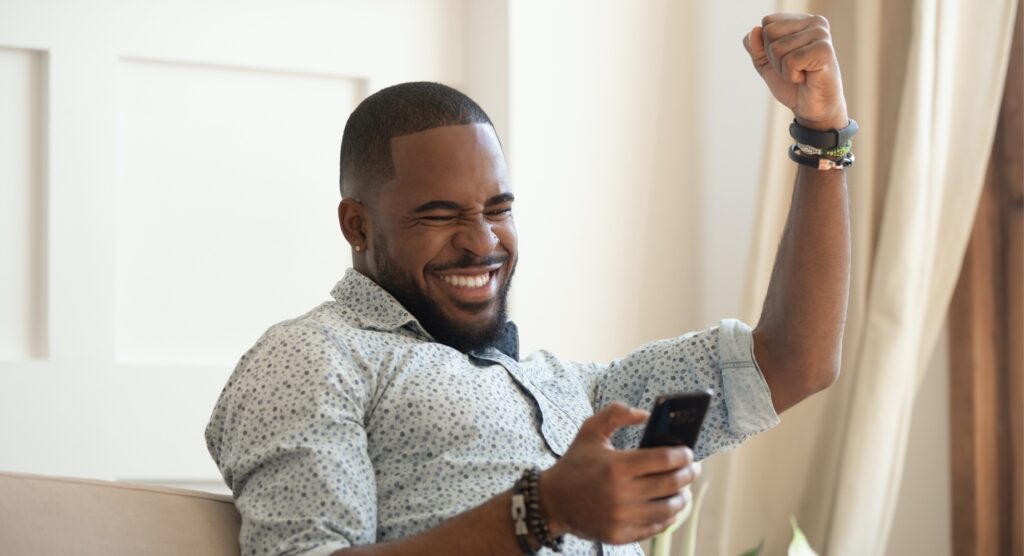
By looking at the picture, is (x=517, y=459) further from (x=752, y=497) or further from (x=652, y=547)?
(x=752, y=497)

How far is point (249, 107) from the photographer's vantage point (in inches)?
86.4

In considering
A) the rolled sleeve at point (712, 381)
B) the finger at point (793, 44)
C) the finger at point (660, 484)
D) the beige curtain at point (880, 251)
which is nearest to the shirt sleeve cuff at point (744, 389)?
the rolled sleeve at point (712, 381)

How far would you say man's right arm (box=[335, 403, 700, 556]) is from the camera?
41.4 inches

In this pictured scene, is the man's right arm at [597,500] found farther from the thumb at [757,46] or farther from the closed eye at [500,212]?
the thumb at [757,46]

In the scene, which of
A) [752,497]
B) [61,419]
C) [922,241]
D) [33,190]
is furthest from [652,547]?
[33,190]

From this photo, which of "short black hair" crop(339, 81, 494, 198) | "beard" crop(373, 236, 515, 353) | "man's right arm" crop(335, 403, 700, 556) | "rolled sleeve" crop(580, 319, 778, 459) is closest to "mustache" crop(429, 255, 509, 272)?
"beard" crop(373, 236, 515, 353)

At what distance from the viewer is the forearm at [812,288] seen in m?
1.45

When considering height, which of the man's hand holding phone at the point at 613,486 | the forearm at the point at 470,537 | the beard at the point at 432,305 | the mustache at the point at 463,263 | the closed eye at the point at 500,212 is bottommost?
the forearm at the point at 470,537

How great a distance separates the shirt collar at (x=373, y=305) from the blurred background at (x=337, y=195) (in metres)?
0.75

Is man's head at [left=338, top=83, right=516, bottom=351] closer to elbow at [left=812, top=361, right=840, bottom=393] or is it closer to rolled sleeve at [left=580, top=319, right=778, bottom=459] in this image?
rolled sleeve at [left=580, top=319, right=778, bottom=459]

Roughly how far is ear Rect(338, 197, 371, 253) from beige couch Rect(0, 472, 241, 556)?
35cm

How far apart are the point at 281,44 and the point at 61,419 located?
27.9 inches

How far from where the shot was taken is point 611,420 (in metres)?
1.08

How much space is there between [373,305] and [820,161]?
51 cm
